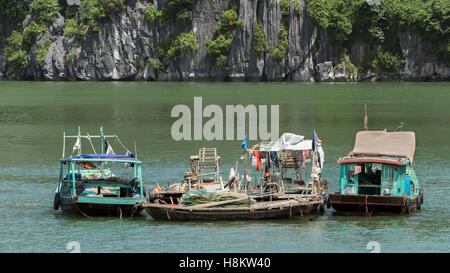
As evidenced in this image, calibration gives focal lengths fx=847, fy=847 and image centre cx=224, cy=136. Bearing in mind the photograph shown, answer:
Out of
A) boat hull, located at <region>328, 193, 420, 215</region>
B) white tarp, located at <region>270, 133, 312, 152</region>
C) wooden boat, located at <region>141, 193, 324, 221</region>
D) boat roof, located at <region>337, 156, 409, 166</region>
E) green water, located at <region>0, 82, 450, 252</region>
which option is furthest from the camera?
white tarp, located at <region>270, 133, 312, 152</region>

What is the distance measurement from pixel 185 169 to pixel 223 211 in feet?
39.8

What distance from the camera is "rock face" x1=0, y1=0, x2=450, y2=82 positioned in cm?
13150

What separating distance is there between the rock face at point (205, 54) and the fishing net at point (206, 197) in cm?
10328

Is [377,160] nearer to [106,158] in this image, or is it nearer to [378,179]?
[378,179]

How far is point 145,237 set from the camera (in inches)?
1072

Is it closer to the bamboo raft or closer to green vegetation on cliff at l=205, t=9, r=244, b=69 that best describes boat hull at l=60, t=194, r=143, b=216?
the bamboo raft

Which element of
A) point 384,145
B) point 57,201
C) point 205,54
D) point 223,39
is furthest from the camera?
point 205,54

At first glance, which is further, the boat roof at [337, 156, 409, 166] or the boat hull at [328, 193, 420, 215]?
the boat roof at [337, 156, 409, 166]

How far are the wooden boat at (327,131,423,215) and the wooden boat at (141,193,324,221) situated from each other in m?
1.79

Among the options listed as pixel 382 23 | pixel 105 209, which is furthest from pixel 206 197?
pixel 382 23

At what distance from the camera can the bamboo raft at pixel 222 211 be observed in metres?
29.0

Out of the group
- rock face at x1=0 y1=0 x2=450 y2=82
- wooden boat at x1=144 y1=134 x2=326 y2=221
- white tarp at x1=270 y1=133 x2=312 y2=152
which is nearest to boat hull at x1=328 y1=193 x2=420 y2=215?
wooden boat at x1=144 y1=134 x2=326 y2=221

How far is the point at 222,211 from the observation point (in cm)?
2895

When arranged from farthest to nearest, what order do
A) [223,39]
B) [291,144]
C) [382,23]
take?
[223,39] → [382,23] → [291,144]
